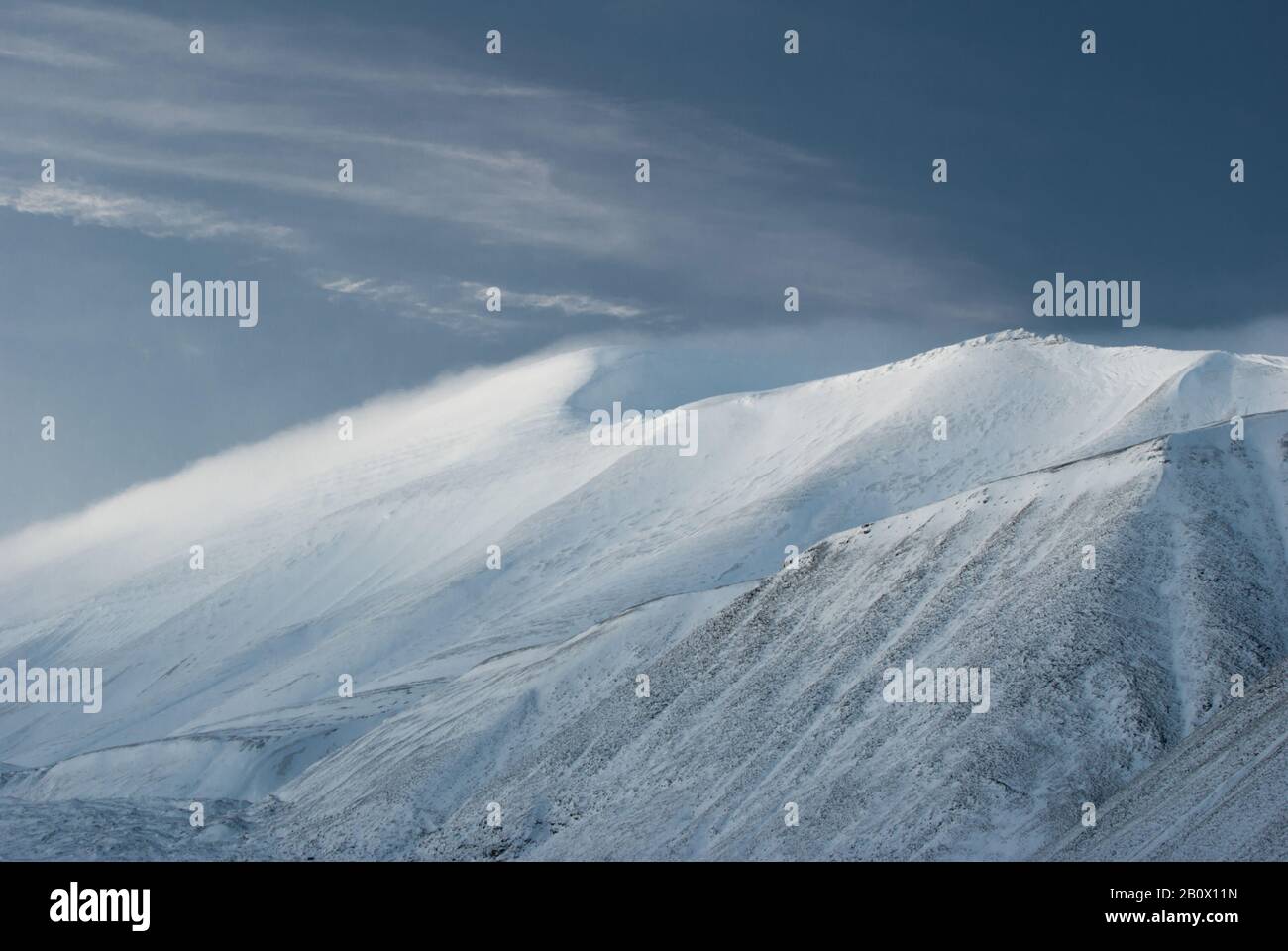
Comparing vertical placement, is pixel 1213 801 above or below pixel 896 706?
below

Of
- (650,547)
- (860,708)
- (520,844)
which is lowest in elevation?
(520,844)

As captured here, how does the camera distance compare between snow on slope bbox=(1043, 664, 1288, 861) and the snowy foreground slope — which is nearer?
snow on slope bbox=(1043, 664, 1288, 861)

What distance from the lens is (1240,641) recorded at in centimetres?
6700

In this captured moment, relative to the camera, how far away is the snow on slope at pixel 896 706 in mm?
61562

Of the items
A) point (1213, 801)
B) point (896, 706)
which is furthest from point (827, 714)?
point (1213, 801)

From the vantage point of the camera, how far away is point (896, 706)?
2768 inches

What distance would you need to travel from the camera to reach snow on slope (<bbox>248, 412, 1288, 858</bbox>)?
61.6 meters

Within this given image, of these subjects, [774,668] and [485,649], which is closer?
[774,668]

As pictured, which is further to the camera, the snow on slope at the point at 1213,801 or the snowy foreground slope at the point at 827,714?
the snowy foreground slope at the point at 827,714

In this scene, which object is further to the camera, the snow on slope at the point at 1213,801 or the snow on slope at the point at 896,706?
the snow on slope at the point at 896,706

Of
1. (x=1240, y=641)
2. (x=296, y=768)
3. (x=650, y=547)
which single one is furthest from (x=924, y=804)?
(x=650, y=547)

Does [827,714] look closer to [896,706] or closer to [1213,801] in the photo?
[896,706]
